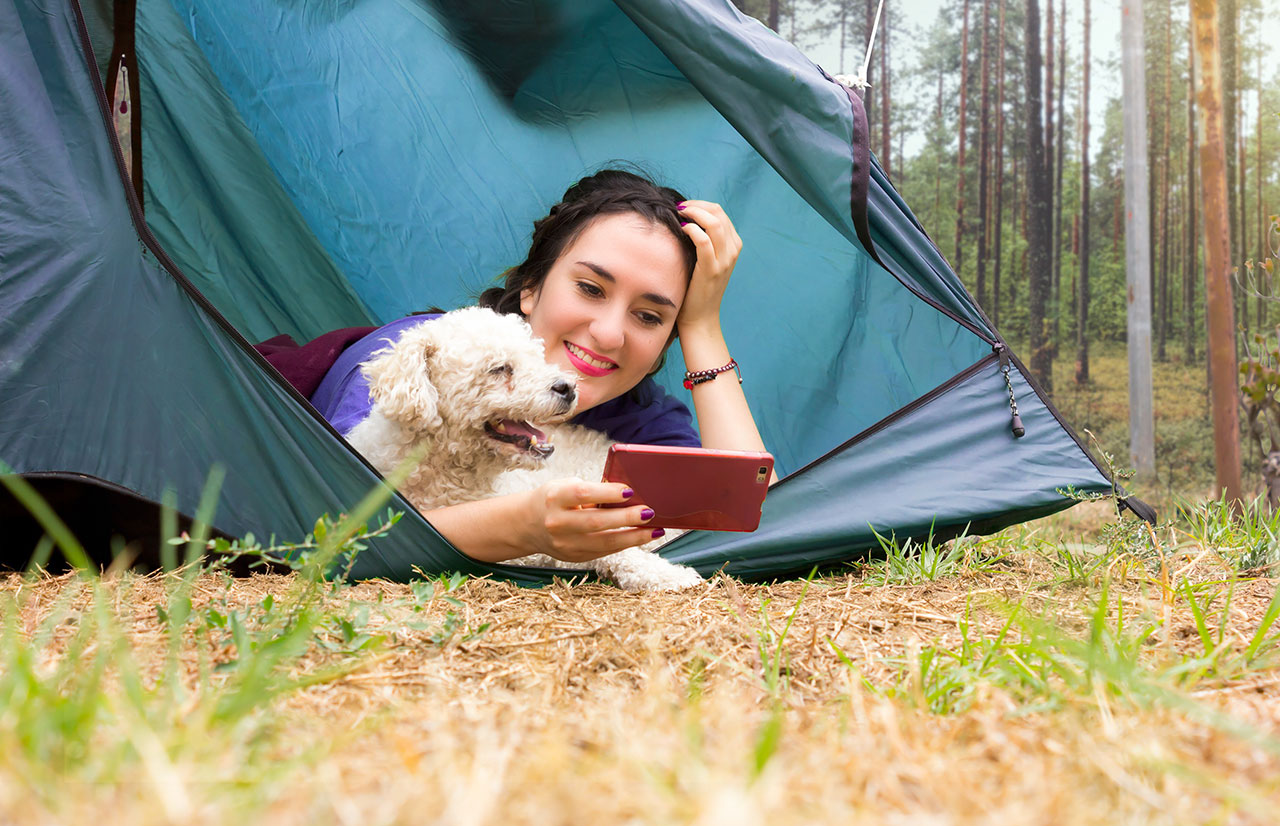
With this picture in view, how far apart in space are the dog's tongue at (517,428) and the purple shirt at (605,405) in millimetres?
421

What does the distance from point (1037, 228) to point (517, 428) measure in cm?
372

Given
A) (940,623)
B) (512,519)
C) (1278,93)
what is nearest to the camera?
(940,623)

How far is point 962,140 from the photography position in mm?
4707

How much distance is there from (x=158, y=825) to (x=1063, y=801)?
0.69 meters

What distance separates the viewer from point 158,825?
1.95 ft

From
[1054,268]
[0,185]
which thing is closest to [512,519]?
[0,185]

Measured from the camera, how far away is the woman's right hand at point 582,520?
1785 mm

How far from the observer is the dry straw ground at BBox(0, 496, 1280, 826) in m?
0.66

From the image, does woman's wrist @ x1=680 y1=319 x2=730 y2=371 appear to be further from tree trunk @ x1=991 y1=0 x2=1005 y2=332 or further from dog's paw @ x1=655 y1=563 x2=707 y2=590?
tree trunk @ x1=991 y1=0 x2=1005 y2=332

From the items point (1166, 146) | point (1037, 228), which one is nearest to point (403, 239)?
point (1037, 228)

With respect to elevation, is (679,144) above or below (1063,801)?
above

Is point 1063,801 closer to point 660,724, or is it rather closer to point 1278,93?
point 660,724

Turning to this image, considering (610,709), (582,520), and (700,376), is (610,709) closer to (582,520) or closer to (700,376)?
(582,520)

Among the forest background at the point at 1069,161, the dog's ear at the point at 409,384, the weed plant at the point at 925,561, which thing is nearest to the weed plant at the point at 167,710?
the dog's ear at the point at 409,384
